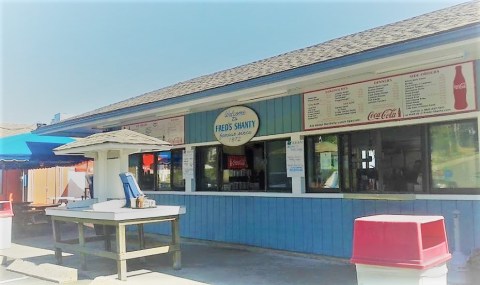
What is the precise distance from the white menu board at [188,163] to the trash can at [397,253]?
656 centimetres

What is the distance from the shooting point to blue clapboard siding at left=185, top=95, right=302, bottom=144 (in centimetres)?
759

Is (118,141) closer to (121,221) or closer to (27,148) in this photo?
(121,221)

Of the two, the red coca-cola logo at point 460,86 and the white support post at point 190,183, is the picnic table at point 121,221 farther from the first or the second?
the red coca-cola logo at point 460,86

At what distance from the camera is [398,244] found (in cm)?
304

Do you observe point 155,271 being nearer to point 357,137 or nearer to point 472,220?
point 357,137

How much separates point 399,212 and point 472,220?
0.96 meters

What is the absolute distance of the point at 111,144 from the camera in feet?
22.2

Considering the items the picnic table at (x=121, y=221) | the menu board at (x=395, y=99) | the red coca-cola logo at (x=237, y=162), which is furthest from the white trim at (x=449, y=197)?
the red coca-cola logo at (x=237, y=162)

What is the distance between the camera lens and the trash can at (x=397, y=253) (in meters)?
2.95

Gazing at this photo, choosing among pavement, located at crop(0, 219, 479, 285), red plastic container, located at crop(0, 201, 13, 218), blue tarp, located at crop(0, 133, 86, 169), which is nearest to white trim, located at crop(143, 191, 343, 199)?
pavement, located at crop(0, 219, 479, 285)

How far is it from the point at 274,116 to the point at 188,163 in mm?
2590

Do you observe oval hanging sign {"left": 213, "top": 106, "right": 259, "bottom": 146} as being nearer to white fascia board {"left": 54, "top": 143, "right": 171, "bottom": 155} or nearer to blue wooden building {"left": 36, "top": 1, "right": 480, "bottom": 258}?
blue wooden building {"left": 36, "top": 1, "right": 480, "bottom": 258}

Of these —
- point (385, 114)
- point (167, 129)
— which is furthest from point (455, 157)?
point (167, 129)

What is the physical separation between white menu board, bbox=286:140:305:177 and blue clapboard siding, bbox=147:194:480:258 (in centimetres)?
47
